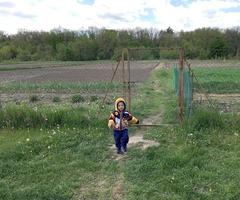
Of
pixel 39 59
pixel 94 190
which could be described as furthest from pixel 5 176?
pixel 39 59

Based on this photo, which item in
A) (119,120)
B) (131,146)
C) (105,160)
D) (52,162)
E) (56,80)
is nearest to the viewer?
(52,162)

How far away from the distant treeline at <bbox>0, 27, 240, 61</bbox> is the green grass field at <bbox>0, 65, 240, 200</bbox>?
4637 centimetres

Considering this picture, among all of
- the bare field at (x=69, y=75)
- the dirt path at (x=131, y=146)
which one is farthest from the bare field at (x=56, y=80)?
the dirt path at (x=131, y=146)

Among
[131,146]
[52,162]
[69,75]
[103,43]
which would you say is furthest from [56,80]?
[103,43]

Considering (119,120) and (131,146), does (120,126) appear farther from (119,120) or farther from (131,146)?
(131,146)

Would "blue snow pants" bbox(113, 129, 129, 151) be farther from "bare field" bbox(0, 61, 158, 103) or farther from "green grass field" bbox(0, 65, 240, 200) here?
"bare field" bbox(0, 61, 158, 103)

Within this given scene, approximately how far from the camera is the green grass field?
5.91m

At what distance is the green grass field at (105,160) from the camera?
233 inches

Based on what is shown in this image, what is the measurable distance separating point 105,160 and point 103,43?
7084 cm

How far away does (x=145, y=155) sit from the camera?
747 centimetres

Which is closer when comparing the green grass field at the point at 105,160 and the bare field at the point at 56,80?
the green grass field at the point at 105,160

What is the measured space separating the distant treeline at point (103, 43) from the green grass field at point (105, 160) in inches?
1825

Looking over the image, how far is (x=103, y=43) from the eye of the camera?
77062 millimetres

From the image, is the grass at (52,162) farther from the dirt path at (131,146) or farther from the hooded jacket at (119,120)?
the hooded jacket at (119,120)
